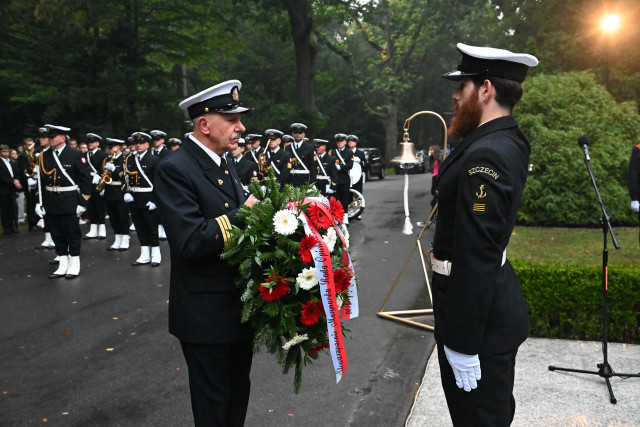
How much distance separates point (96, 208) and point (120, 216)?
173 cm

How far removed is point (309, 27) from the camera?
26.8 metres

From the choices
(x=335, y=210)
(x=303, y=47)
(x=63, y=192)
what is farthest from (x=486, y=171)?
(x=303, y=47)

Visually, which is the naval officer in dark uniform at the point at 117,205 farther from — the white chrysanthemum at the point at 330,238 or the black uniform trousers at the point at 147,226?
the white chrysanthemum at the point at 330,238

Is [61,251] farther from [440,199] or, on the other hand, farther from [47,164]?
[440,199]

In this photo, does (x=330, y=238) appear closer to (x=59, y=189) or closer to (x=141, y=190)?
(x=59, y=189)

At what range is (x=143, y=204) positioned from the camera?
10633mm

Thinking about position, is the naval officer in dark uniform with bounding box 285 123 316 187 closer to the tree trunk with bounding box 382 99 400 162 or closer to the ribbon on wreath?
the ribbon on wreath

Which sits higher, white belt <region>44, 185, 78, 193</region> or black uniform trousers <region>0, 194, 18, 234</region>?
white belt <region>44, 185, 78, 193</region>

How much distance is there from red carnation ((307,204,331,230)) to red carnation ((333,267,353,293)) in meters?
0.26

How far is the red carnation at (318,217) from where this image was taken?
9.97 feet

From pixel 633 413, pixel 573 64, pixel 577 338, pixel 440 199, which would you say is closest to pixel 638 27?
pixel 573 64

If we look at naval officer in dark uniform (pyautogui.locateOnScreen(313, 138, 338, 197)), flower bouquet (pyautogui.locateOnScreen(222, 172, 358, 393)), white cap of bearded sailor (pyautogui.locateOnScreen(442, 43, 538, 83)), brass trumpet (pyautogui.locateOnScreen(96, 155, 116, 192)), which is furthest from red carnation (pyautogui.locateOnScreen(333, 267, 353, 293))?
naval officer in dark uniform (pyautogui.locateOnScreen(313, 138, 338, 197))

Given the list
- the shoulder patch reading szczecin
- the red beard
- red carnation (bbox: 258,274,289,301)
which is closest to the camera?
the shoulder patch reading szczecin

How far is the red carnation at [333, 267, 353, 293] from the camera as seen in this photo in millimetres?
3086
